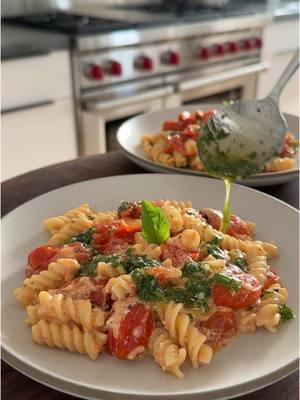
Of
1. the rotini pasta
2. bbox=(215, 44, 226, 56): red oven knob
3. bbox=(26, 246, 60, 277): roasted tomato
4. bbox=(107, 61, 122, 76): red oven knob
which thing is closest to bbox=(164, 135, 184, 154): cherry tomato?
the rotini pasta

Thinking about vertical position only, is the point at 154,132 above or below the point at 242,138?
below

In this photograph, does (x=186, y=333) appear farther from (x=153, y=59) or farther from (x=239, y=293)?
(x=153, y=59)

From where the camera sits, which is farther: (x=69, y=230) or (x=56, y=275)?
(x=69, y=230)

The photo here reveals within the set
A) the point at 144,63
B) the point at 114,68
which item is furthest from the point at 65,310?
the point at 144,63

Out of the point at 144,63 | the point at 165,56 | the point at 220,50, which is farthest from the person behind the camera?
the point at 220,50

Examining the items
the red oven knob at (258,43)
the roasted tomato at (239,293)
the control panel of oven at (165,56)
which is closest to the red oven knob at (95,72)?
the control panel of oven at (165,56)

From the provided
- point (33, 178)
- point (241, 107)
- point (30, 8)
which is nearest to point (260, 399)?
point (241, 107)

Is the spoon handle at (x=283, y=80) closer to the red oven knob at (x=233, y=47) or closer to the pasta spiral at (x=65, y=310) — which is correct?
the pasta spiral at (x=65, y=310)
